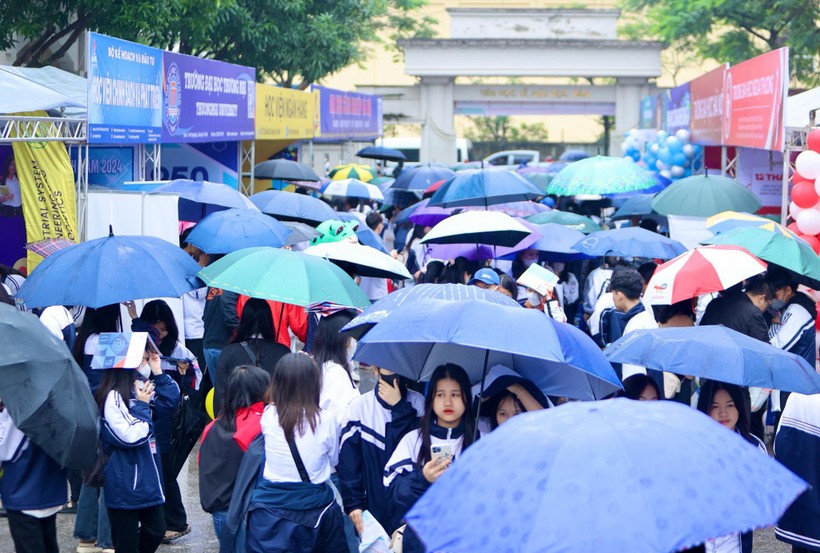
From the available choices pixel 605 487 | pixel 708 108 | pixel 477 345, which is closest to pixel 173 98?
pixel 477 345

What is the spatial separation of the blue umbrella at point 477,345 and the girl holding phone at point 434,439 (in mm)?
172

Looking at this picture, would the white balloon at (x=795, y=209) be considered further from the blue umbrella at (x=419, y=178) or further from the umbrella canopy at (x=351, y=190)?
the umbrella canopy at (x=351, y=190)

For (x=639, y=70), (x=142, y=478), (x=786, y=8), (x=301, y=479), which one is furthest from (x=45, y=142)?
(x=639, y=70)

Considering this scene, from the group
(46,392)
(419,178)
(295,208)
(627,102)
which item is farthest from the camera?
(627,102)

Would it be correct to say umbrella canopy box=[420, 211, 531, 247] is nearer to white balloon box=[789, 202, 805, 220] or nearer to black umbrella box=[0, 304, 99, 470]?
white balloon box=[789, 202, 805, 220]

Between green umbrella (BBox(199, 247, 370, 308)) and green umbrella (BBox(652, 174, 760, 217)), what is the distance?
18.5 feet

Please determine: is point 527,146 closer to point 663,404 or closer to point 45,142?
point 45,142

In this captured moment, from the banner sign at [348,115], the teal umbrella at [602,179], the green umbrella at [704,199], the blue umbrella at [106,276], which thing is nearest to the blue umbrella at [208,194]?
the blue umbrella at [106,276]

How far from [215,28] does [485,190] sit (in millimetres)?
13363

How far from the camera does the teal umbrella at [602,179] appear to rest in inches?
498

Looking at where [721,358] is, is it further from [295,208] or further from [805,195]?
[295,208]

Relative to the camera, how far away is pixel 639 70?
125 feet

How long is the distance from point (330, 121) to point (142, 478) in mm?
18698

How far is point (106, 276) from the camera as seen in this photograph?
21.9ft
